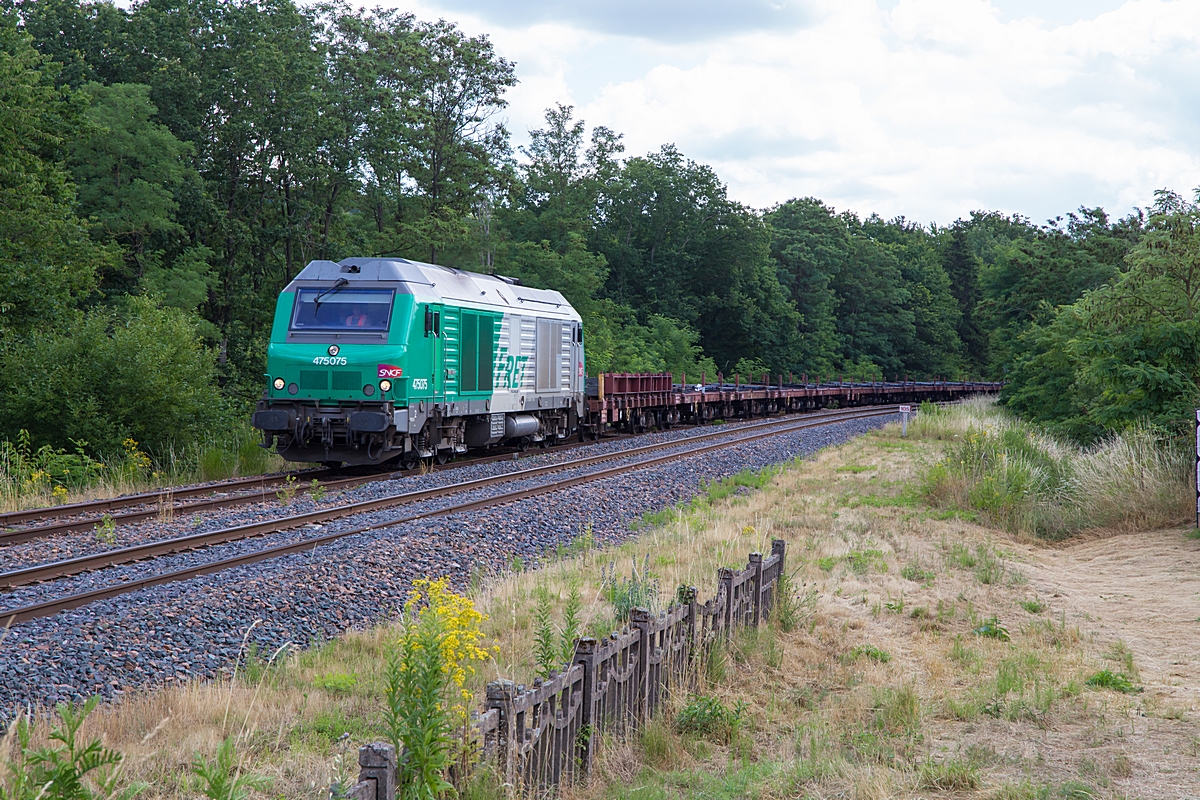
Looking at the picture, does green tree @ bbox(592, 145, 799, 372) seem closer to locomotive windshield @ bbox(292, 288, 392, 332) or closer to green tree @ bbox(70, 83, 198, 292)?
green tree @ bbox(70, 83, 198, 292)

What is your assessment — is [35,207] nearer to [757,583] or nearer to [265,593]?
[265,593]

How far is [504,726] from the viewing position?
14.6 feet

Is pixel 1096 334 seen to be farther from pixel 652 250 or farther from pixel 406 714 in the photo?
pixel 652 250

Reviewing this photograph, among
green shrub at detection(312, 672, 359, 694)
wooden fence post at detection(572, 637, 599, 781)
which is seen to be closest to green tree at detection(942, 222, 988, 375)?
green shrub at detection(312, 672, 359, 694)

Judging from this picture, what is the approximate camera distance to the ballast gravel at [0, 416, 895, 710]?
6969 mm

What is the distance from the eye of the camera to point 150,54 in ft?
124

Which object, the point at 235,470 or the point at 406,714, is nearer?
the point at 406,714

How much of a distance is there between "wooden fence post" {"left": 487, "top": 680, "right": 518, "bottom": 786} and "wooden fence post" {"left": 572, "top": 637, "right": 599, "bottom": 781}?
77cm

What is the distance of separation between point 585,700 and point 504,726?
33.0 inches

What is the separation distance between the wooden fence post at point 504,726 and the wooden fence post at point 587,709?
0.77m

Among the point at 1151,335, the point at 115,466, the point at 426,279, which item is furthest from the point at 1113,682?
the point at 115,466

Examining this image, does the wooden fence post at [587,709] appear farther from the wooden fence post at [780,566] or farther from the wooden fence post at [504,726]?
the wooden fence post at [780,566]

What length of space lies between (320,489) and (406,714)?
12.0 m

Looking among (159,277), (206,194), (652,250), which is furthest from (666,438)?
(652,250)
